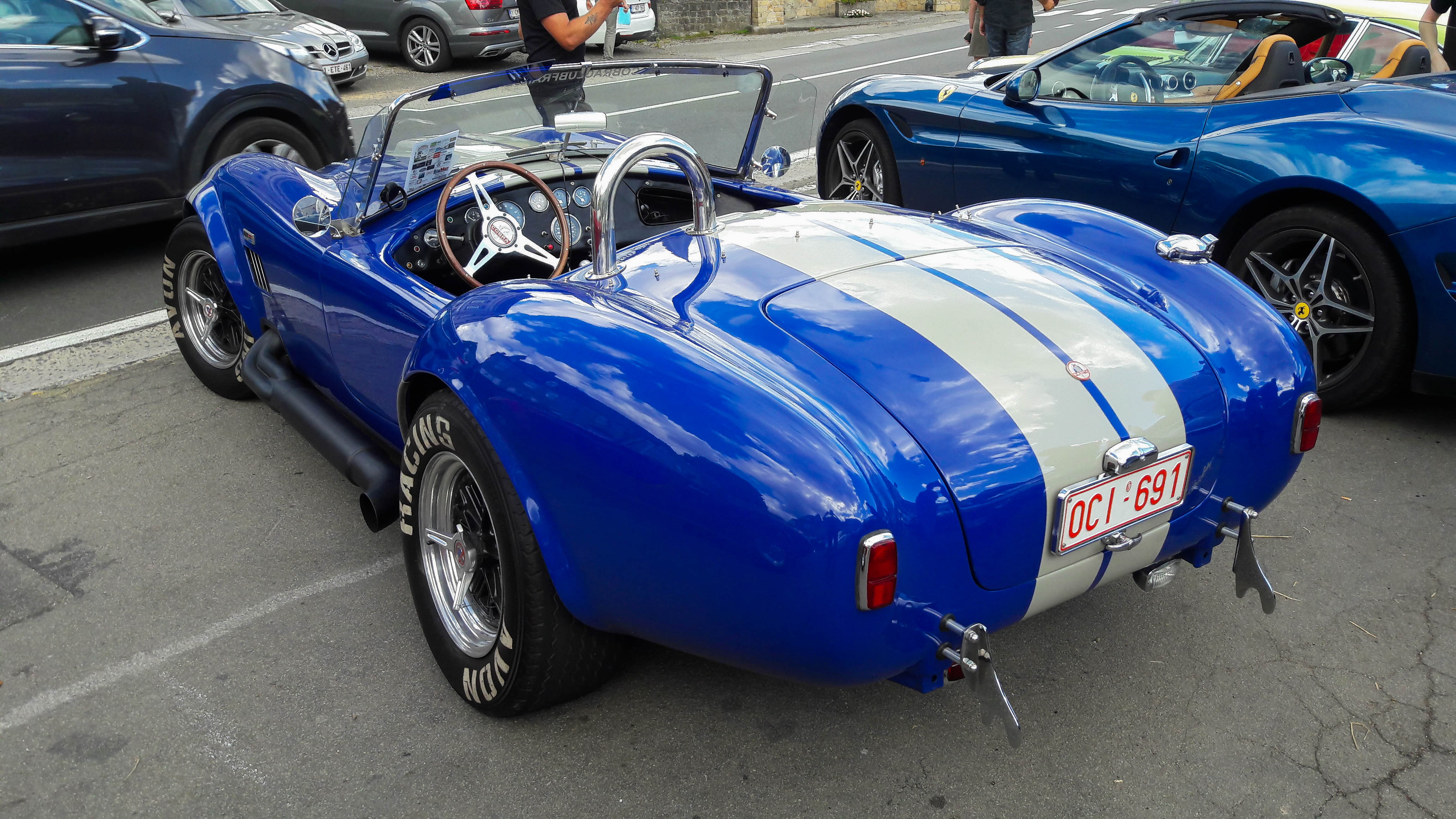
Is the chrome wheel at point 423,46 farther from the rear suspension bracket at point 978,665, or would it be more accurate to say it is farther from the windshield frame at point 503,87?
the rear suspension bracket at point 978,665

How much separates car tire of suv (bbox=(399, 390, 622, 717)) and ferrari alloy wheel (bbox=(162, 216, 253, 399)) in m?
1.78

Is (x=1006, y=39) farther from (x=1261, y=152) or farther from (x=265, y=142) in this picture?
(x=265, y=142)

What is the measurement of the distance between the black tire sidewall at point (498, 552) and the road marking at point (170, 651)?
1.47 ft

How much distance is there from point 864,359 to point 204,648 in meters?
1.89

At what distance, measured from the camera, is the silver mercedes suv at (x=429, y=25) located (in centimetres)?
1291

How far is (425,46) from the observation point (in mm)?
13250

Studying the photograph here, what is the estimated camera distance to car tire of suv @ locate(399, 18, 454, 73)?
1312cm

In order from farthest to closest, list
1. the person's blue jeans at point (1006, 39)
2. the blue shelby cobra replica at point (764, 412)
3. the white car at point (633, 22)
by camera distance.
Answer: the white car at point (633, 22) < the person's blue jeans at point (1006, 39) < the blue shelby cobra replica at point (764, 412)

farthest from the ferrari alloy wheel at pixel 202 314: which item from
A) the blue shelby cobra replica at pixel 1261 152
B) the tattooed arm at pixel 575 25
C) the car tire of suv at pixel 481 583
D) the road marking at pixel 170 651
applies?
the blue shelby cobra replica at pixel 1261 152

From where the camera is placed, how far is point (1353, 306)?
387cm

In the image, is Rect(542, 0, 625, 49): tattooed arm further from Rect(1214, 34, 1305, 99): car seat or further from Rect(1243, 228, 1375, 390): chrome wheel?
Rect(1243, 228, 1375, 390): chrome wheel

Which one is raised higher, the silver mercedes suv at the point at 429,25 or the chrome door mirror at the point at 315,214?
the chrome door mirror at the point at 315,214

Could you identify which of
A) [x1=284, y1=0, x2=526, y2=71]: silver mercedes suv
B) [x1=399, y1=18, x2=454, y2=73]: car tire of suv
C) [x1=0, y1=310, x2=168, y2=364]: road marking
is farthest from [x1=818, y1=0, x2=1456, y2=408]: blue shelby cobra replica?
[x1=399, y1=18, x2=454, y2=73]: car tire of suv

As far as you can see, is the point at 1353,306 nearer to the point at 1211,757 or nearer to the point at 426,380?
the point at 1211,757
